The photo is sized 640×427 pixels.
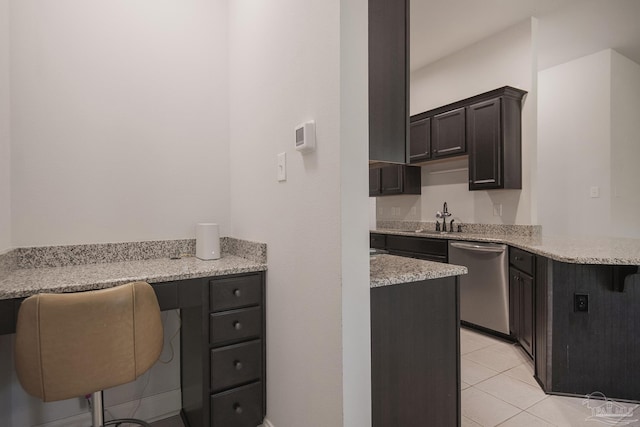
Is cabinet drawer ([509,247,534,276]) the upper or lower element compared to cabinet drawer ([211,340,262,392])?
upper

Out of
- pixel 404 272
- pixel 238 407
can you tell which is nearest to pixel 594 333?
pixel 404 272

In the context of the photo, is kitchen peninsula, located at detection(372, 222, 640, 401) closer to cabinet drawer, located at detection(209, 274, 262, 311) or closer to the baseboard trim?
cabinet drawer, located at detection(209, 274, 262, 311)

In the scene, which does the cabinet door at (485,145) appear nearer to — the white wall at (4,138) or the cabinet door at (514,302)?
the cabinet door at (514,302)

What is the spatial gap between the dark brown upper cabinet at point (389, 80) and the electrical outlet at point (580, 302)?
1.60 m

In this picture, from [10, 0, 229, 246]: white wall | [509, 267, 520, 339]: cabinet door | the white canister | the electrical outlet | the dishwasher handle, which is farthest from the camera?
the dishwasher handle

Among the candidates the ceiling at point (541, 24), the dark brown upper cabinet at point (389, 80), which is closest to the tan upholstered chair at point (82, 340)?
the dark brown upper cabinet at point (389, 80)

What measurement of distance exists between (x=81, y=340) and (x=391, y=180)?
3909 millimetres

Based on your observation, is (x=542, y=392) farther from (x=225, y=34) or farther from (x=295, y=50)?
(x=225, y=34)

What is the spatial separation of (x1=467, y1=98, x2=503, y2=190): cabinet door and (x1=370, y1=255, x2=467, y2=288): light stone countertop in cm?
210

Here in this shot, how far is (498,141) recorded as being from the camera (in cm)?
323

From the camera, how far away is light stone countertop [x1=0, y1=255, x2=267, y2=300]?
1.35 meters

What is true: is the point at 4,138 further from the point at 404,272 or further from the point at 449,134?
the point at 449,134

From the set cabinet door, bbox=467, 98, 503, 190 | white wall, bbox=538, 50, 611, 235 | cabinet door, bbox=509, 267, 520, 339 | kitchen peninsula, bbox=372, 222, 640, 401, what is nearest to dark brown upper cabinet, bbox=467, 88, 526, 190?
cabinet door, bbox=467, 98, 503, 190

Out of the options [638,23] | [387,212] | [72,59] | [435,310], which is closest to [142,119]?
[72,59]
